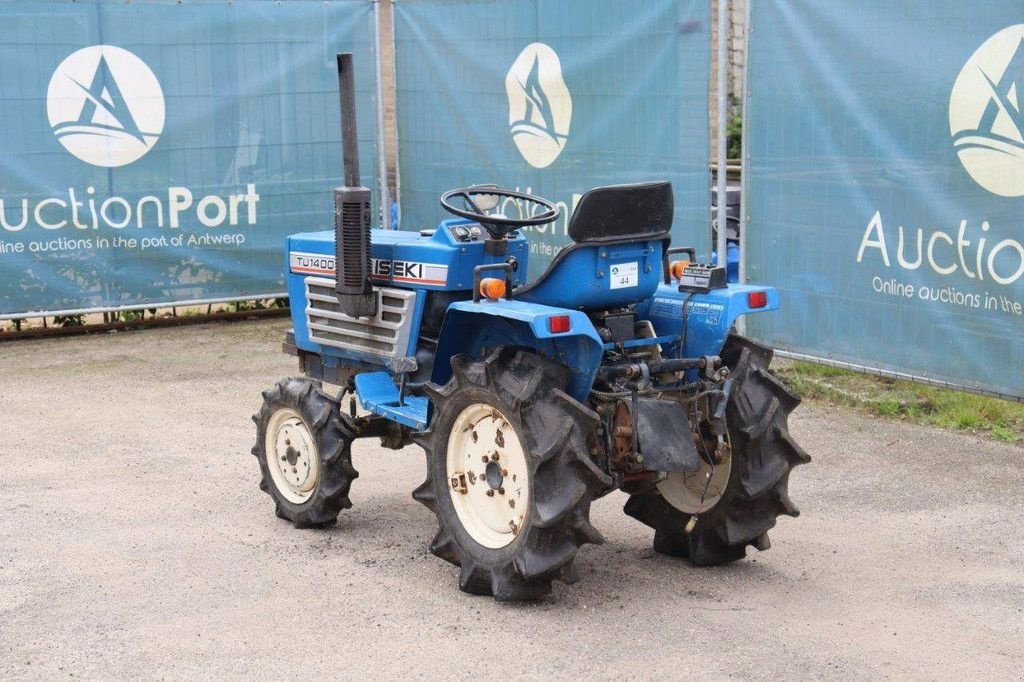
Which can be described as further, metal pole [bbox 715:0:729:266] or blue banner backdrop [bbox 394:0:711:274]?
blue banner backdrop [bbox 394:0:711:274]

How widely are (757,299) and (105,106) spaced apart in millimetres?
6679

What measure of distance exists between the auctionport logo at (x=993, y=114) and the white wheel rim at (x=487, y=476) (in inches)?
140

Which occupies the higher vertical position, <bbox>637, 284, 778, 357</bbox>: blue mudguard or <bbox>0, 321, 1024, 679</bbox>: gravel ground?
<bbox>637, 284, 778, 357</bbox>: blue mudguard

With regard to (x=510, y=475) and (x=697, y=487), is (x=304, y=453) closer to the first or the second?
(x=510, y=475)

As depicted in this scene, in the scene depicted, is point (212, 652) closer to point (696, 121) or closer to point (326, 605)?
point (326, 605)

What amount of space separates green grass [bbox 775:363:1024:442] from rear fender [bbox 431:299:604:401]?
348 cm

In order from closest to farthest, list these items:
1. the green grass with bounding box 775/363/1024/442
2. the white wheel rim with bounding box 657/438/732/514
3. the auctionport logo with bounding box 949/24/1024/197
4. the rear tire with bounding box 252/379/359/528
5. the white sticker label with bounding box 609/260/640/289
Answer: the white sticker label with bounding box 609/260/640/289 < the white wheel rim with bounding box 657/438/732/514 < the rear tire with bounding box 252/379/359/528 < the auctionport logo with bounding box 949/24/1024/197 < the green grass with bounding box 775/363/1024/442

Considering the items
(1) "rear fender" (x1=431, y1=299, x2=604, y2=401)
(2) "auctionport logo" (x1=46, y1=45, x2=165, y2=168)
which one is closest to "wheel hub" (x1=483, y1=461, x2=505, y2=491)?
(1) "rear fender" (x1=431, y1=299, x2=604, y2=401)

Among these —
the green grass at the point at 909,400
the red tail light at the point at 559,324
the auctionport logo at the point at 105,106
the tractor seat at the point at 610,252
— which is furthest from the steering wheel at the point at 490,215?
the auctionport logo at the point at 105,106

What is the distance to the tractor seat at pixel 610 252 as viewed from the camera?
16.8 ft

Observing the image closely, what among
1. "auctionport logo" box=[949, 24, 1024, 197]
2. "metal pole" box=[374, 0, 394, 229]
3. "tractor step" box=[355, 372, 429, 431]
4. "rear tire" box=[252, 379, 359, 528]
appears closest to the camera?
"tractor step" box=[355, 372, 429, 431]

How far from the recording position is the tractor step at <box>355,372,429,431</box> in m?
5.73

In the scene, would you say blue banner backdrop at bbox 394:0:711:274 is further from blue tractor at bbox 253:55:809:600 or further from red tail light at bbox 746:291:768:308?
red tail light at bbox 746:291:768:308

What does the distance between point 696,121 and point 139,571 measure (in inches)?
186
